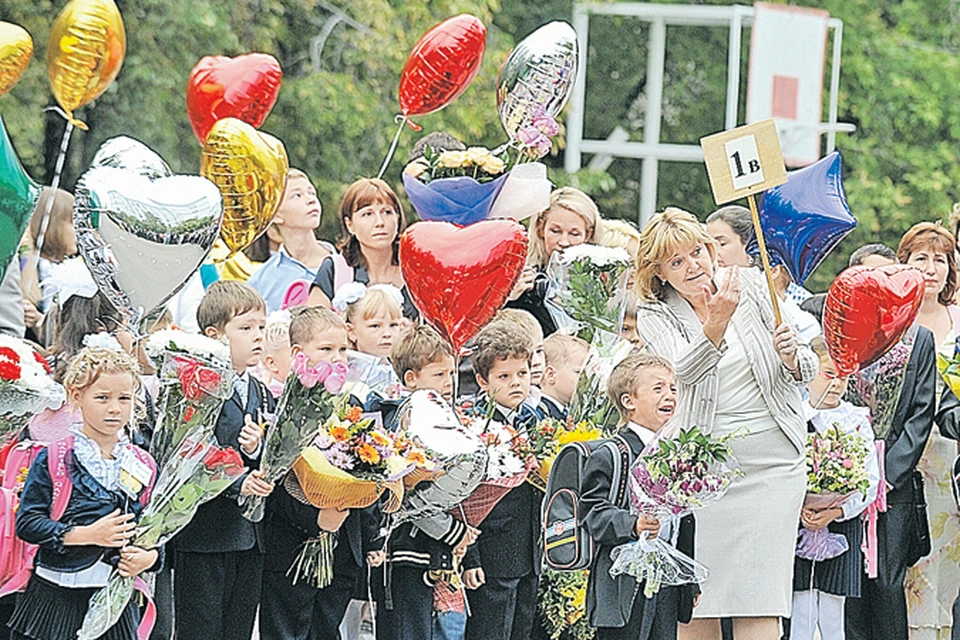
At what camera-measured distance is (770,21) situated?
1758cm

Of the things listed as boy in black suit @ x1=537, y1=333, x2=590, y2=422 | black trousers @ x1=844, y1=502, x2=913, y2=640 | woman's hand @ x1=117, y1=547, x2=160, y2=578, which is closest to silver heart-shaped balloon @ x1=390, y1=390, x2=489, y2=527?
woman's hand @ x1=117, y1=547, x2=160, y2=578

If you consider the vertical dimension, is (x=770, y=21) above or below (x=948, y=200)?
above

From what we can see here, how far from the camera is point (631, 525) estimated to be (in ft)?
20.7

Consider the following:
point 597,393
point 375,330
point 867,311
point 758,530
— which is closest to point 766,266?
point 867,311

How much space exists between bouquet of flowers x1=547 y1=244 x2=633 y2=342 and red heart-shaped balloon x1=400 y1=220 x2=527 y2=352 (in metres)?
0.54

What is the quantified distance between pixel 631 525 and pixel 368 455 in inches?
37.3

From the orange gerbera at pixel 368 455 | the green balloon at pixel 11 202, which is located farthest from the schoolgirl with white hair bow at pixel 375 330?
the green balloon at pixel 11 202

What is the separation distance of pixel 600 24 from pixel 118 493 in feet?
52.6

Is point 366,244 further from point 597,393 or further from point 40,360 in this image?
point 40,360

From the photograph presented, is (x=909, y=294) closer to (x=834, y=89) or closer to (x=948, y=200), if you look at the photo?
(x=834, y=89)

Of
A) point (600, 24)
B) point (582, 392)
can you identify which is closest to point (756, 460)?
point (582, 392)

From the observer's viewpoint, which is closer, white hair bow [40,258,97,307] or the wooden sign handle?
the wooden sign handle

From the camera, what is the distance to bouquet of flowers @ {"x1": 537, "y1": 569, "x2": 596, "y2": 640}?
23.4 feet

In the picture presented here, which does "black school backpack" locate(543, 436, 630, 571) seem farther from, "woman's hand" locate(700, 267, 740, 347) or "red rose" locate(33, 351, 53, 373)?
"red rose" locate(33, 351, 53, 373)
